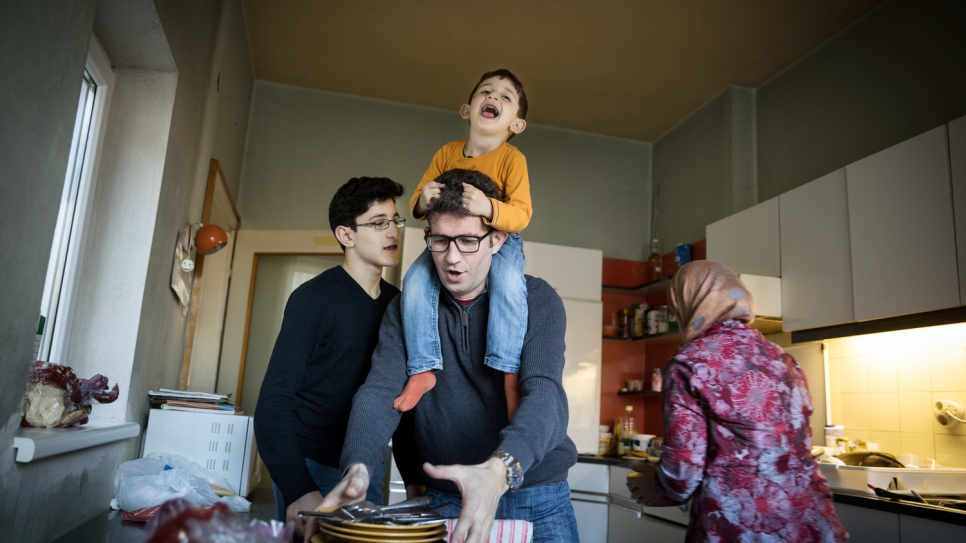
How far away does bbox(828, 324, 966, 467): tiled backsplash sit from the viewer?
268 centimetres

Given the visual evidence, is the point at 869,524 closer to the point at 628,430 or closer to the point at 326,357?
the point at 326,357

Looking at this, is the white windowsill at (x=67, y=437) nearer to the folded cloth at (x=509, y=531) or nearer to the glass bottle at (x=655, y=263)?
the folded cloth at (x=509, y=531)

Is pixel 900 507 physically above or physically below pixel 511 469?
below

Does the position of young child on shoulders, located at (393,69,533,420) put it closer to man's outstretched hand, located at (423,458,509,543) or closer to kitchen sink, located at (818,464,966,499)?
man's outstretched hand, located at (423,458,509,543)

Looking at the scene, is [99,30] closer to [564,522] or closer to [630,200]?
[564,522]

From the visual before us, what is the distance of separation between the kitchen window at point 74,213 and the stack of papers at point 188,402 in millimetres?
496

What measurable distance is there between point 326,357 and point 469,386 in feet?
1.45

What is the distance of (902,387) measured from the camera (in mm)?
2938

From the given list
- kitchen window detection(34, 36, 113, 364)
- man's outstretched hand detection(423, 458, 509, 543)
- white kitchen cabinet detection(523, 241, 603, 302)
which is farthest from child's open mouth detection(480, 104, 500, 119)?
white kitchen cabinet detection(523, 241, 603, 302)

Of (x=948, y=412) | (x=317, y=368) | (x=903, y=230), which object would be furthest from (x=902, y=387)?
(x=317, y=368)

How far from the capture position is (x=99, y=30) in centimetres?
220

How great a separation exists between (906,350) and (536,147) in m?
2.88

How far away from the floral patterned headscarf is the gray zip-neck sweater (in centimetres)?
48

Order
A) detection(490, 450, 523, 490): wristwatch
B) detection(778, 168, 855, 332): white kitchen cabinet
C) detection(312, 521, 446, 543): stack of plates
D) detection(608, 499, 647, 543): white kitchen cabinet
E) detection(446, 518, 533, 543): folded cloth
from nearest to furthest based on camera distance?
1. detection(312, 521, 446, 543): stack of plates
2. detection(490, 450, 523, 490): wristwatch
3. detection(446, 518, 533, 543): folded cloth
4. detection(778, 168, 855, 332): white kitchen cabinet
5. detection(608, 499, 647, 543): white kitchen cabinet
